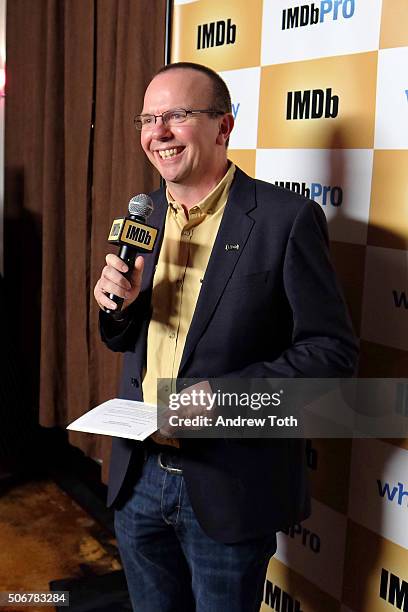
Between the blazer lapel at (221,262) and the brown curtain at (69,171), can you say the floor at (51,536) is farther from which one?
the blazer lapel at (221,262)

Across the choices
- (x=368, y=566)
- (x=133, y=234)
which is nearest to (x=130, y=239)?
(x=133, y=234)

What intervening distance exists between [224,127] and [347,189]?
1.25ft

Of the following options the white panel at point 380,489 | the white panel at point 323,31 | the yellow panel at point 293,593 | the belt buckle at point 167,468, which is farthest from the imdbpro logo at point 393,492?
the white panel at point 323,31

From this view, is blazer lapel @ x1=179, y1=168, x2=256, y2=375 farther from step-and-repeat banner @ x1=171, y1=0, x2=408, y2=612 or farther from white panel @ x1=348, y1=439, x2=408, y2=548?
white panel @ x1=348, y1=439, x2=408, y2=548

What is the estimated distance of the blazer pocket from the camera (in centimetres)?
136

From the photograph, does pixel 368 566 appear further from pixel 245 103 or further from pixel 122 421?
pixel 245 103

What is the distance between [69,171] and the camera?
2824 mm

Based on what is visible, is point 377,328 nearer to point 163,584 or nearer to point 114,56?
point 163,584

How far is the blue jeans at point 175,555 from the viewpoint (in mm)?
1417

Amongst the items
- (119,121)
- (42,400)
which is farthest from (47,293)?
(119,121)

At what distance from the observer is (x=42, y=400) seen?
121 inches

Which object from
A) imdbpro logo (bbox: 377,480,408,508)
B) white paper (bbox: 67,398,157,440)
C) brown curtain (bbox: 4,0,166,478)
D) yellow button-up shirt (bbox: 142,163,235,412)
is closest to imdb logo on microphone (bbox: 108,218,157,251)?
yellow button-up shirt (bbox: 142,163,235,412)

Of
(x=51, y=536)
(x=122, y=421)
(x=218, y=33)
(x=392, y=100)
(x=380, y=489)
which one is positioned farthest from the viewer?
(x=51, y=536)

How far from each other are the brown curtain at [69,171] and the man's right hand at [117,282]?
104cm
